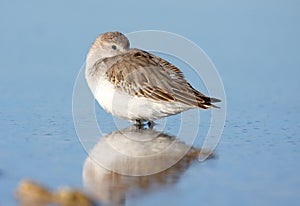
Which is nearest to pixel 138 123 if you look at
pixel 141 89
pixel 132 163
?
pixel 141 89

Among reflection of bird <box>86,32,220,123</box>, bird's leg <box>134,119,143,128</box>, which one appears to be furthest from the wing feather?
bird's leg <box>134,119,143,128</box>

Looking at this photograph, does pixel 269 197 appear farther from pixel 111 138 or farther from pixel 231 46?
pixel 231 46

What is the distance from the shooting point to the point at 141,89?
723 cm

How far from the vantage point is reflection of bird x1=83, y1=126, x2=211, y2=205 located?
503 centimetres

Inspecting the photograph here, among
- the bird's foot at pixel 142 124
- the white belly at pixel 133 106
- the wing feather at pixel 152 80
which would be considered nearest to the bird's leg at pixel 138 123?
the bird's foot at pixel 142 124

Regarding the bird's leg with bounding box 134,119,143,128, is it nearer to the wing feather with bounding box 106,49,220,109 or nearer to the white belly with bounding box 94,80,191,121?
the white belly with bounding box 94,80,191,121

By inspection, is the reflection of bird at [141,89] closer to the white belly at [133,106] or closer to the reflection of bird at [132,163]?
the white belly at [133,106]

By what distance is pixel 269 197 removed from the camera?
16.4 ft

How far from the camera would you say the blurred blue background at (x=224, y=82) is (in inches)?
207

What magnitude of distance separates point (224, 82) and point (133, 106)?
9.61ft

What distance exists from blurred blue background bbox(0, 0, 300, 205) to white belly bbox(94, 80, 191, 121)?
481 millimetres

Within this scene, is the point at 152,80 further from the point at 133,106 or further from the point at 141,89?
the point at 133,106

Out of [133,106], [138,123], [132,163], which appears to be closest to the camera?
[132,163]

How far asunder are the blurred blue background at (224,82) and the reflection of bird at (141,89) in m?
0.49
